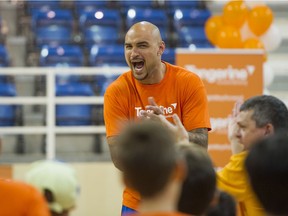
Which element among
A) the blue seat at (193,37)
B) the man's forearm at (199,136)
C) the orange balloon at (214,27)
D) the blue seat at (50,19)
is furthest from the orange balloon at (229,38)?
the man's forearm at (199,136)

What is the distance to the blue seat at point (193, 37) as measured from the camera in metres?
11.4

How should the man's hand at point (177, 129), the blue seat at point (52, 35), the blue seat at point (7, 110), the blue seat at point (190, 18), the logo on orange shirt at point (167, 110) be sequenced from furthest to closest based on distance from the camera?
the blue seat at point (190, 18)
the blue seat at point (52, 35)
the blue seat at point (7, 110)
the logo on orange shirt at point (167, 110)
the man's hand at point (177, 129)

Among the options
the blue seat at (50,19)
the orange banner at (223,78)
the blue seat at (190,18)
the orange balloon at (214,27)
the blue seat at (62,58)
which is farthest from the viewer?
the blue seat at (190,18)

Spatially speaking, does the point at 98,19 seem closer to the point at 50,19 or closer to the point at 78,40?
the point at 78,40

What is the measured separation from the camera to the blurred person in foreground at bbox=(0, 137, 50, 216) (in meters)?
2.94

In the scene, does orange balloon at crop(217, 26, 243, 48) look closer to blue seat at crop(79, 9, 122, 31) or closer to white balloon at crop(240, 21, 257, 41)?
white balloon at crop(240, 21, 257, 41)

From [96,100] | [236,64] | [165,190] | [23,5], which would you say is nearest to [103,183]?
[96,100]

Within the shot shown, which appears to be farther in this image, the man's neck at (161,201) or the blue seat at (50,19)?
the blue seat at (50,19)

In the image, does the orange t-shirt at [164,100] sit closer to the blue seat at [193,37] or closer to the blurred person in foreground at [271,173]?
the blurred person in foreground at [271,173]

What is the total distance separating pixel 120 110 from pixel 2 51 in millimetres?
5440

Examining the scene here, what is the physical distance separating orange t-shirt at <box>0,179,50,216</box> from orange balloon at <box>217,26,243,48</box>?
595 centimetres

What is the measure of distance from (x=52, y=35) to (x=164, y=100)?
6674 mm

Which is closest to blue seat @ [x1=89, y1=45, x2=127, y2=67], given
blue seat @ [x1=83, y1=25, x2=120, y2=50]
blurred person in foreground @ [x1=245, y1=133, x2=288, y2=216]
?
blue seat @ [x1=83, y1=25, x2=120, y2=50]

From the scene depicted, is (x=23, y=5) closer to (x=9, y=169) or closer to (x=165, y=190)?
(x=9, y=169)
